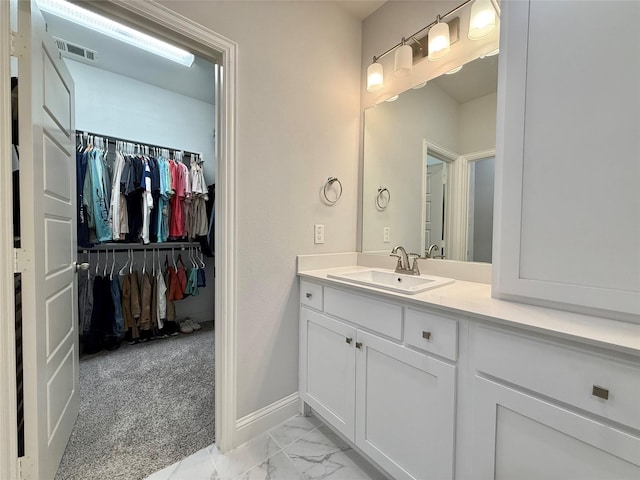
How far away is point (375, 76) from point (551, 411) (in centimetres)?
192

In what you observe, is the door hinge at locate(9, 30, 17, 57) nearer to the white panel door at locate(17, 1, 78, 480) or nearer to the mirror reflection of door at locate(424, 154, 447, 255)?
the white panel door at locate(17, 1, 78, 480)

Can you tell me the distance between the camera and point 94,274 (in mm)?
2609

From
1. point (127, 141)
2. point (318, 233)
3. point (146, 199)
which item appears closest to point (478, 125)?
point (318, 233)

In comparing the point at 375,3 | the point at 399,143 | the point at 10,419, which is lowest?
the point at 10,419

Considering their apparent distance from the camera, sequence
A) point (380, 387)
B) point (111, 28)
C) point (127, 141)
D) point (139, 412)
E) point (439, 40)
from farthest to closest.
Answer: point (127, 141), point (111, 28), point (139, 412), point (439, 40), point (380, 387)

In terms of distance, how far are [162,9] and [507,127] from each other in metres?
1.55

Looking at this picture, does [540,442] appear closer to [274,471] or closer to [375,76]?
[274,471]

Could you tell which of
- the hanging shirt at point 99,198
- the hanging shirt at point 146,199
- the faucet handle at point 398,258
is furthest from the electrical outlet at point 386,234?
the hanging shirt at point 99,198

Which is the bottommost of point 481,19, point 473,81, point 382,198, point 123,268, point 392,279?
point 123,268

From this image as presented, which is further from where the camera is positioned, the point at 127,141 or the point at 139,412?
the point at 127,141

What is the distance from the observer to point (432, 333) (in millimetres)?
1011

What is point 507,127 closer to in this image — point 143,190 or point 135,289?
point 143,190

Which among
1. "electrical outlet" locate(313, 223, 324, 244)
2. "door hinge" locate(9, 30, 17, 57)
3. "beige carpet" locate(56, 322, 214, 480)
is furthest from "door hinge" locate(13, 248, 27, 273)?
"electrical outlet" locate(313, 223, 324, 244)

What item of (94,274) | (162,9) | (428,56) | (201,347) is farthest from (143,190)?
(428,56)
